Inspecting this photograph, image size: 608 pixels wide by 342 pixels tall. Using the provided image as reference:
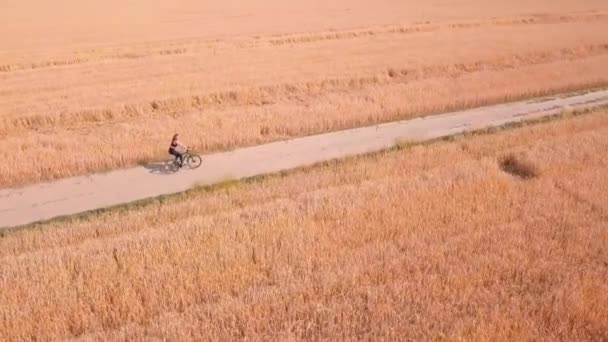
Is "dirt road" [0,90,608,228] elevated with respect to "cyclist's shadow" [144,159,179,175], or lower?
lower

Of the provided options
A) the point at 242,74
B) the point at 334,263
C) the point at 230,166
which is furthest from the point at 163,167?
the point at 242,74

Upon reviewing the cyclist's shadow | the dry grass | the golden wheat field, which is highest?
the golden wheat field

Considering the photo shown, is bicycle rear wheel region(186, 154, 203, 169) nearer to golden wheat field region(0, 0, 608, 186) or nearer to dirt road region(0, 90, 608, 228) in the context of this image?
dirt road region(0, 90, 608, 228)

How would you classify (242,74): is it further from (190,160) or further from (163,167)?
(163,167)

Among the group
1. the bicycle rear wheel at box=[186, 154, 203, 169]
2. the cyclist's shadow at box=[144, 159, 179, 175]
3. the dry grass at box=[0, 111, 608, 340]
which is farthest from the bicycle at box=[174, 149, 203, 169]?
the dry grass at box=[0, 111, 608, 340]

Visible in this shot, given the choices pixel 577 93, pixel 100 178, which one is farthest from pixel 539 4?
pixel 100 178

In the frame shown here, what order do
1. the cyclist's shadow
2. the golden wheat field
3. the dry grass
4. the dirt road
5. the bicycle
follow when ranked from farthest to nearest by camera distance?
the golden wheat field
the bicycle
the cyclist's shadow
the dirt road
the dry grass
